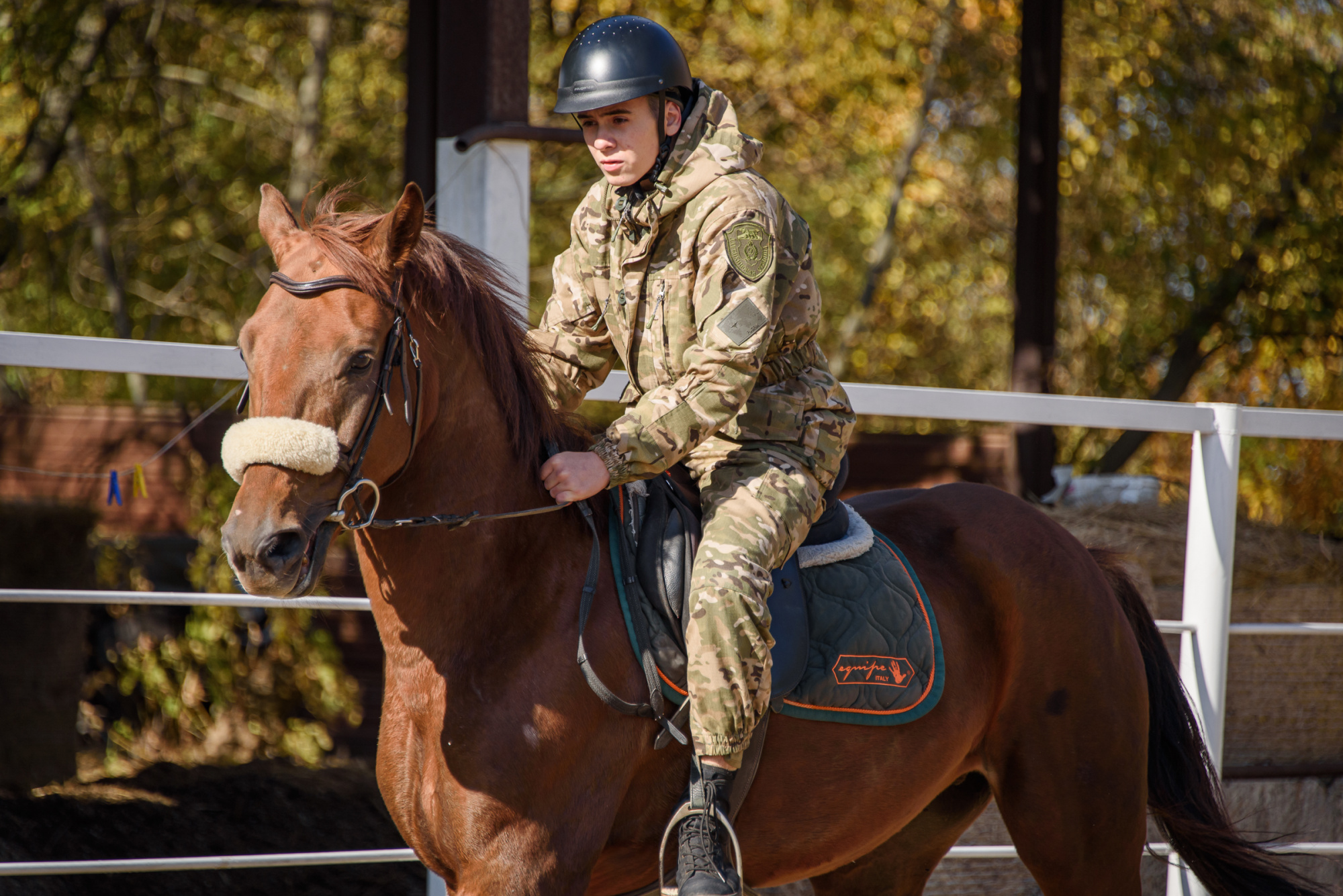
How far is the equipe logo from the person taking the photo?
2510 mm

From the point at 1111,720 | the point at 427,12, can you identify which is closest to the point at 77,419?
the point at 427,12

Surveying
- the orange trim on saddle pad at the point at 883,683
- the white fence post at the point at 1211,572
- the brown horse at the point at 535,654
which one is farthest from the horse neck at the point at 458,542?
the white fence post at the point at 1211,572

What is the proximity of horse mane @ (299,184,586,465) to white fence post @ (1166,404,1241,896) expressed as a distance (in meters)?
2.17

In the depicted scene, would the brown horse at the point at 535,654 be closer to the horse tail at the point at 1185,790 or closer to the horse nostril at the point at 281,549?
the horse nostril at the point at 281,549

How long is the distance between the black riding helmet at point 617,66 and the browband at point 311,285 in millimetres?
585

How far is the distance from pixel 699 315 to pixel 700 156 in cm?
35

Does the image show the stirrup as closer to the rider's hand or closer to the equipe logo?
the equipe logo

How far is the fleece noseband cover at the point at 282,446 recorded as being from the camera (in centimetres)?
186

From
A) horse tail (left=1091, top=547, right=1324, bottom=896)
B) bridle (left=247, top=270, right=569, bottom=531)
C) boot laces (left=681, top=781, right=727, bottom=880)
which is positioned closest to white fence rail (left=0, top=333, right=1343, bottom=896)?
horse tail (left=1091, top=547, right=1324, bottom=896)

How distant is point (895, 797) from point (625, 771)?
73 centimetres

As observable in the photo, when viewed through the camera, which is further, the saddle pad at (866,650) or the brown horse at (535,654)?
the saddle pad at (866,650)

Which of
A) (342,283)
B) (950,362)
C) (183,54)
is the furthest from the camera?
(950,362)

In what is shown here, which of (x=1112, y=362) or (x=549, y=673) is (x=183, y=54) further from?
(x=549, y=673)

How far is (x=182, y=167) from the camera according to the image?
33.8 ft
